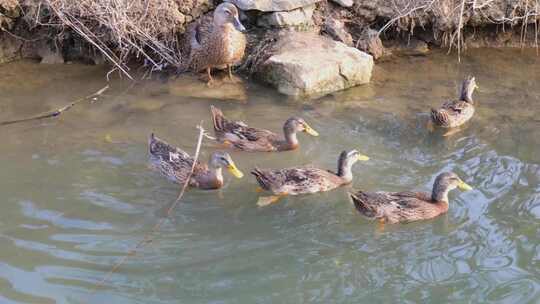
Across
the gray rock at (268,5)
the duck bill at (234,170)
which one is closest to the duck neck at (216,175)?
the duck bill at (234,170)

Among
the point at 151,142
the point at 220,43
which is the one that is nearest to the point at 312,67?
the point at 220,43

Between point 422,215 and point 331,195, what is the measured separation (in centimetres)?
98

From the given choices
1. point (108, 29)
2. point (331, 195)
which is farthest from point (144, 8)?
point (331, 195)

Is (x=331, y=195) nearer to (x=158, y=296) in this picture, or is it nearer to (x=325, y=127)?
(x=325, y=127)

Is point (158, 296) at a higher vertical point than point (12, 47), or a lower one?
lower

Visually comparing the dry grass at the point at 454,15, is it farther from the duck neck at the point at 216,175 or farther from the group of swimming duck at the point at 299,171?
the duck neck at the point at 216,175

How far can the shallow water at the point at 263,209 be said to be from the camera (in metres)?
5.66

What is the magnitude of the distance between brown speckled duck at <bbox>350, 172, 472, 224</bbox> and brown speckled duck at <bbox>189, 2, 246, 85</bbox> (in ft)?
12.3

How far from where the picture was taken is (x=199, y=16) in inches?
413

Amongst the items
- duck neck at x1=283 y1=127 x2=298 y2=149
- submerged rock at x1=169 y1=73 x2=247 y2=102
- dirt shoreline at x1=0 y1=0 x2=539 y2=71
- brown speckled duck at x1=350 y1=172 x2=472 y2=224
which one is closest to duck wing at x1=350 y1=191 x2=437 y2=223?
brown speckled duck at x1=350 y1=172 x2=472 y2=224

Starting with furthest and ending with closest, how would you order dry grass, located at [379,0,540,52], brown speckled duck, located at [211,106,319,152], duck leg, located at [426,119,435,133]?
1. dry grass, located at [379,0,540,52]
2. duck leg, located at [426,119,435,133]
3. brown speckled duck, located at [211,106,319,152]

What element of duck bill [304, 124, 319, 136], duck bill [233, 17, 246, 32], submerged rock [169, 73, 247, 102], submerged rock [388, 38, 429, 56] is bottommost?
duck bill [304, 124, 319, 136]

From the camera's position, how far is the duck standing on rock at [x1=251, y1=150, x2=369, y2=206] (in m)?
6.97

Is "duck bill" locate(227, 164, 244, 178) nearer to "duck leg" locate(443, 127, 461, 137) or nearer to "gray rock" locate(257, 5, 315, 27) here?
"duck leg" locate(443, 127, 461, 137)
